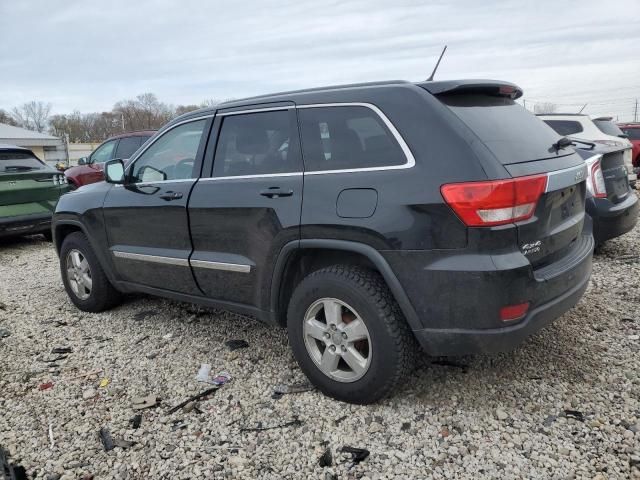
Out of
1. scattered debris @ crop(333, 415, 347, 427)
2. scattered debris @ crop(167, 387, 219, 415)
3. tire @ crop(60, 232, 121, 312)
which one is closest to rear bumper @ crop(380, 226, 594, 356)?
scattered debris @ crop(333, 415, 347, 427)

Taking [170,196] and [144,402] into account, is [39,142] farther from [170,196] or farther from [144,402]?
[144,402]

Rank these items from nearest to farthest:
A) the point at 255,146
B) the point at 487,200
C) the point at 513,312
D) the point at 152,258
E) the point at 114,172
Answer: the point at 487,200 → the point at 513,312 → the point at 255,146 → the point at 152,258 → the point at 114,172

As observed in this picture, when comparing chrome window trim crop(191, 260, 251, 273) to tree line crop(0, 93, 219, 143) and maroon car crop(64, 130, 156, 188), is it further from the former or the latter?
tree line crop(0, 93, 219, 143)

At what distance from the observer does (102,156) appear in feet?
36.7

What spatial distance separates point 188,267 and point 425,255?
6.33ft

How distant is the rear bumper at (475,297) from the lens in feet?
8.16

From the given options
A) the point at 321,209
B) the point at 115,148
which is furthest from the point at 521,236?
the point at 115,148

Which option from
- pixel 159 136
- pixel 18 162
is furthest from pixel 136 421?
pixel 18 162

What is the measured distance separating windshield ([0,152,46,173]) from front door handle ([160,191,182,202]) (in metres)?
5.65

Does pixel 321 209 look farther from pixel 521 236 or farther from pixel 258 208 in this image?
pixel 521 236

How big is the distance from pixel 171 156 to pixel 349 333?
7.04 feet

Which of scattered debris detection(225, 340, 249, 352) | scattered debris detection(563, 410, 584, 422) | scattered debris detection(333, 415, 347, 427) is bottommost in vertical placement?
scattered debris detection(563, 410, 584, 422)

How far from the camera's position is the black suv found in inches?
99.8

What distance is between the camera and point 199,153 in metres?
3.78
